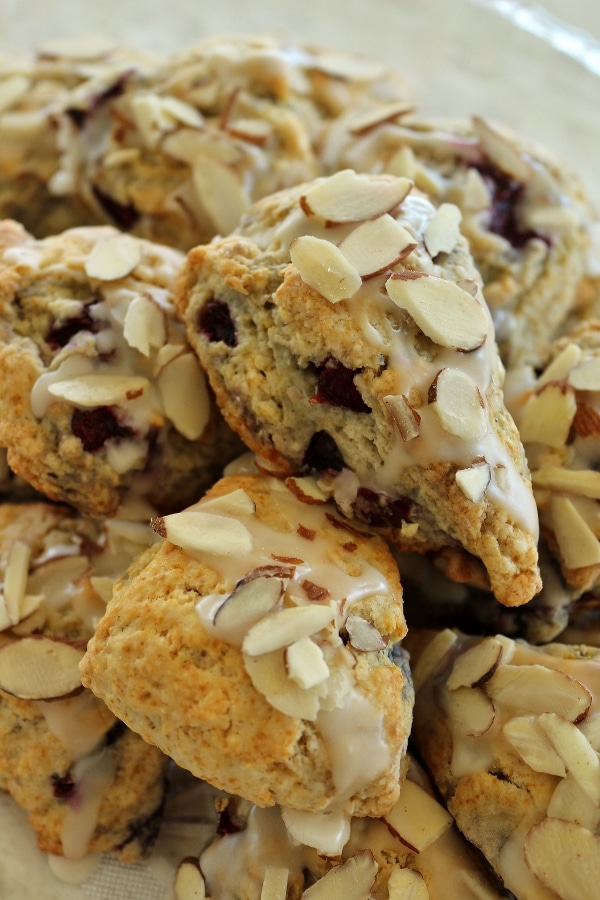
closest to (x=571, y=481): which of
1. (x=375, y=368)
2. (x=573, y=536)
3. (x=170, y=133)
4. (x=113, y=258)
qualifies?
(x=573, y=536)

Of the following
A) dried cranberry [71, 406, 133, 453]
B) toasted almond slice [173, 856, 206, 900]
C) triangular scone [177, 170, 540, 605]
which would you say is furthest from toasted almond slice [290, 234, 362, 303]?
toasted almond slice [173, 856, 206, 900]

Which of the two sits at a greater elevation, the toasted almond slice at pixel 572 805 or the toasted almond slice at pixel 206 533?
the toasted almond slice at pixel 206 533

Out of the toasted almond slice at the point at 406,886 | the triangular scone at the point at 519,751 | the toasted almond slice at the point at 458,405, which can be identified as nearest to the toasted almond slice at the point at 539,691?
the triangular scone at the point at 519,751

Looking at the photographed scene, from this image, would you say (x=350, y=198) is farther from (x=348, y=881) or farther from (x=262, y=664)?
(x=348, y=881)

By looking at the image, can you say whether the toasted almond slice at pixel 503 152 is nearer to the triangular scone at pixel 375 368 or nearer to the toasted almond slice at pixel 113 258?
the triangular scone at pixel 375 368

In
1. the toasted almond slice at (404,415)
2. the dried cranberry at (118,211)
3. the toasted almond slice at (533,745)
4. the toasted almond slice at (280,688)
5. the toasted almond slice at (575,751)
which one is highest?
the toasted almond slice at (404,415)

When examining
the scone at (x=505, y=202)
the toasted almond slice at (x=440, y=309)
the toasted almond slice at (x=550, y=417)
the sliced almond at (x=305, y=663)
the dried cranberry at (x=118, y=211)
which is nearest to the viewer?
the sliced almond at (x=305, y=663)
